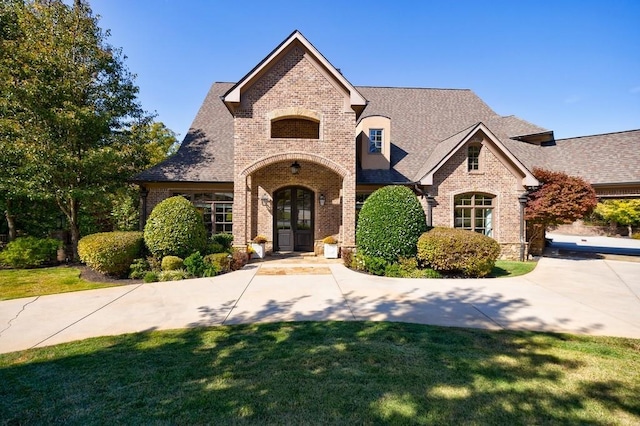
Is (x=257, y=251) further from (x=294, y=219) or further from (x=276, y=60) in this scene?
(x=276, y=60)

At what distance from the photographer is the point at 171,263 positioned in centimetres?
912

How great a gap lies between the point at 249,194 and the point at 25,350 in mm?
9308

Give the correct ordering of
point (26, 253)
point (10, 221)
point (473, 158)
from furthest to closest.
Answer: point (473, 158), point (10, 221), point (26, 253)

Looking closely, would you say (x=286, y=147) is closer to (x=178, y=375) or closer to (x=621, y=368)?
(x=178, y=375)

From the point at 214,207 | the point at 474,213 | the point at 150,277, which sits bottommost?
the point at 150,277

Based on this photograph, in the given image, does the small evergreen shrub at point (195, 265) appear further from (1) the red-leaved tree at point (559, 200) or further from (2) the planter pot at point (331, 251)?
(1) the red-leaved tree at point (559, 200)

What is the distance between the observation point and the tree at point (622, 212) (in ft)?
89.6

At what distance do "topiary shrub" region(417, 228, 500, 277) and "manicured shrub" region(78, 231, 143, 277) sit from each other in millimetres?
9300

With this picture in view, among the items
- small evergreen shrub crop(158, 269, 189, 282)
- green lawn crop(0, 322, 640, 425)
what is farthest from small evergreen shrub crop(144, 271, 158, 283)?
green lawn crop(0, 322, 640, 425)

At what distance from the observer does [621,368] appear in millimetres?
3816

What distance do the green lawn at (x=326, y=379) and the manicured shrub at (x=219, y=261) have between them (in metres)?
4.73

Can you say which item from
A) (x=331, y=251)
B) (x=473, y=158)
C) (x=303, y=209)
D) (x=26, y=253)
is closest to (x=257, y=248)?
(x=303, y=209)

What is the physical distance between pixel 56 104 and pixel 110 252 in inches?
257

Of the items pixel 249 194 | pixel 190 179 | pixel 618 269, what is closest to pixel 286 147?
pixel 249 194
